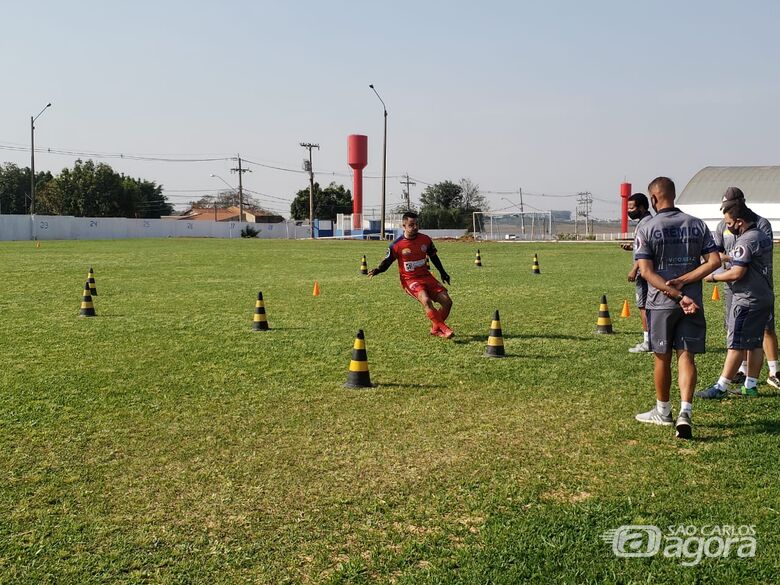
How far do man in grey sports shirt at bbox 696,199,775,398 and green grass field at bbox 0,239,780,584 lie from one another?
1.00 feet

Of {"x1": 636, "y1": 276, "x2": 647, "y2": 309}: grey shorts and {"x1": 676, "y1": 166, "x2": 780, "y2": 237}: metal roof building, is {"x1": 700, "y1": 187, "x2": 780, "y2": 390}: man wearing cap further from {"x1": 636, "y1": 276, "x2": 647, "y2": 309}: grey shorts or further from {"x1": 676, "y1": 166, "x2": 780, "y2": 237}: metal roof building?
{"x1": 676, "y1": 166, "x2": 780, "y2": 237}: metal roof building

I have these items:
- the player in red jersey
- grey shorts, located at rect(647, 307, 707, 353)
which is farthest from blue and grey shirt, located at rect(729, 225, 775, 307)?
the player in red jersey

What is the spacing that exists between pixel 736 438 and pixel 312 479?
10.8 feet

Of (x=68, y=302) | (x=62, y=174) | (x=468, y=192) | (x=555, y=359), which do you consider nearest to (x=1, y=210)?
(x=62, y=174)

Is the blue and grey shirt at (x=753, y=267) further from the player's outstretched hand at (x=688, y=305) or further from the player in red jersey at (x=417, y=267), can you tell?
the player in red jersey at (x=417, y=267)

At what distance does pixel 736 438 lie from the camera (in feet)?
19.9

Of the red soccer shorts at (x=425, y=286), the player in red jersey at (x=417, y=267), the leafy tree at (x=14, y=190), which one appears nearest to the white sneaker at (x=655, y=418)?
the player in red jersey at (x=417, y=267)

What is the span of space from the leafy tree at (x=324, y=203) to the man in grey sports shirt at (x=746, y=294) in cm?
11152

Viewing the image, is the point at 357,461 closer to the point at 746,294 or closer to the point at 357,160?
the point at 746,294

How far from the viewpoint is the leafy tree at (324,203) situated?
118 m

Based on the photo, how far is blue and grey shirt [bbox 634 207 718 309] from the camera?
6.10m

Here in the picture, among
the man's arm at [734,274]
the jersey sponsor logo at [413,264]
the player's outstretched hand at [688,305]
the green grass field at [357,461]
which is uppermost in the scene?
the man's arm at [734,274]

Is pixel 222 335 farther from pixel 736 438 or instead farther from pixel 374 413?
pixel 736 438

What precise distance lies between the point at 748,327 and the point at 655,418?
161 cm
